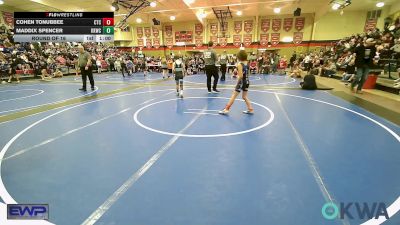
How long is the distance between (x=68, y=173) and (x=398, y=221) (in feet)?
11.8

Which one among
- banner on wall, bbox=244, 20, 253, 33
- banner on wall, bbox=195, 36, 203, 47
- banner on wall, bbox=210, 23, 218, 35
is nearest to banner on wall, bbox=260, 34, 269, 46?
banner on wall, bbox=244, 20, 253, 33

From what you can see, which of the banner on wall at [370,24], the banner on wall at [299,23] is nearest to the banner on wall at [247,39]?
the banner on wall at [299,23]

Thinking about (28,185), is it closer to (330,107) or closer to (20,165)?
(20,165)

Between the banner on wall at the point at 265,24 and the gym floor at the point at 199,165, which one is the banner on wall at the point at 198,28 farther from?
the gym floor at the point at 199,165

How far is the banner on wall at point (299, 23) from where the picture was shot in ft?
84.4

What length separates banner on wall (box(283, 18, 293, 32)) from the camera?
2619 cm

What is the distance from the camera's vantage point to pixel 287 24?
26.4 m

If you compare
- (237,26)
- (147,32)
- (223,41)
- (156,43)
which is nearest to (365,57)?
(237,26)

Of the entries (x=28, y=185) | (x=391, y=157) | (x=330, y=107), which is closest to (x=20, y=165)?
(x=28, y=185)

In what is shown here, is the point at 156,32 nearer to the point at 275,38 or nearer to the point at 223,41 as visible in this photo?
the point at 223,41

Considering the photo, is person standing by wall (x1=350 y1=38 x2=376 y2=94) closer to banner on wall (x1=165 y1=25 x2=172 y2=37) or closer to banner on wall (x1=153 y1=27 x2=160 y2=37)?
banner on wall (x1=165 y1=25 x2=172 y2=37)
